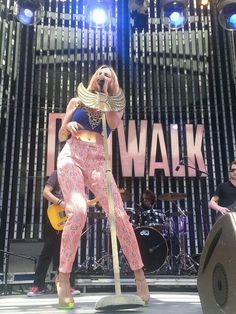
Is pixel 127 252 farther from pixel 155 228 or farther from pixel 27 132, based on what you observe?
pixel 27 132

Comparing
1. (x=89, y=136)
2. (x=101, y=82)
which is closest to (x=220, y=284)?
(x=89, y=136)

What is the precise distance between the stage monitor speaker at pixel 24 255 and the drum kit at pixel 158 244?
3.70 feet

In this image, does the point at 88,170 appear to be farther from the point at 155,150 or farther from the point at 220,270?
the point at 155,150

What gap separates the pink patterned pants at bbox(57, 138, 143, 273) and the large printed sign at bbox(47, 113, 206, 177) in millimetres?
5542

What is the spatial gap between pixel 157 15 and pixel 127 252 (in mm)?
7831

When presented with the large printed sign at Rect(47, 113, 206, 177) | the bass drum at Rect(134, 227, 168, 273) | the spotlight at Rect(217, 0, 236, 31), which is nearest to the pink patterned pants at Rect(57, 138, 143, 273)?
the bass drum at Rect(134, 227, 168, 273)

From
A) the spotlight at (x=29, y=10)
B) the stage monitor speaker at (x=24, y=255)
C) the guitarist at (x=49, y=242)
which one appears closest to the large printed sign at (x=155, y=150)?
the spotlight at (x=29, y=10)

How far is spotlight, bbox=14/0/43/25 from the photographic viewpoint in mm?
6477

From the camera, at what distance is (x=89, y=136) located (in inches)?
100

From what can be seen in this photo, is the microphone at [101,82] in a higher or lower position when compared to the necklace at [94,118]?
higher

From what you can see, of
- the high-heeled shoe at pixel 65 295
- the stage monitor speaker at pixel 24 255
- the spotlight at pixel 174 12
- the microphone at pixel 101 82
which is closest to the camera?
the high-heeled shoe at pixel 65 295

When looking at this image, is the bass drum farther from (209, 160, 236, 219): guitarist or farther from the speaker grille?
the speaker grille

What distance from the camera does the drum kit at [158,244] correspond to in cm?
631

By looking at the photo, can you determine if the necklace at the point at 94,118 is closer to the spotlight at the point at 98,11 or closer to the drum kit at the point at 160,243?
the drum kit at the point at 160,243
